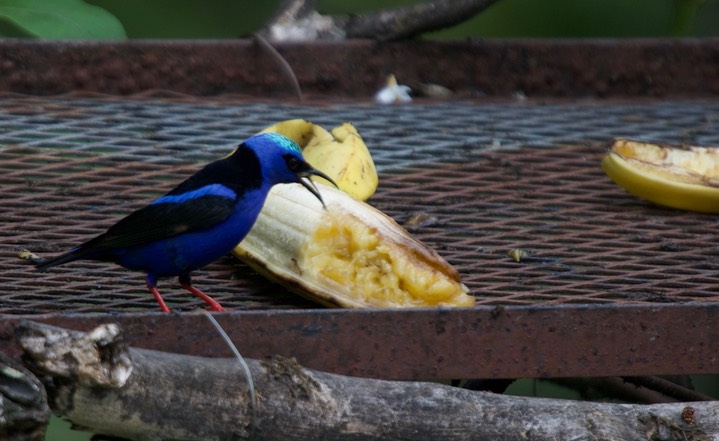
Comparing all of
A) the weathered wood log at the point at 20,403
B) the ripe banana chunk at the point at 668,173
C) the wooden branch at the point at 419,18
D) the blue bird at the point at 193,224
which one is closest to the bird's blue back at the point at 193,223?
the blue bird at the point at 193,224

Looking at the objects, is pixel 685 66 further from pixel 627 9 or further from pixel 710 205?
pixel 710 205

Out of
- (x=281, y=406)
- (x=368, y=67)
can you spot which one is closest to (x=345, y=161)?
(x=281, y=406)

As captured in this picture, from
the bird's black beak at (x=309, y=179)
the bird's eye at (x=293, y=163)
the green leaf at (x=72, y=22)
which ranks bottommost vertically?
the green leaf at (x=72, y=22)

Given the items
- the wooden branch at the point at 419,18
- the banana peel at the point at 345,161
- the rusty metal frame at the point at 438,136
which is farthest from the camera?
the wooden branch at the point at 419,18

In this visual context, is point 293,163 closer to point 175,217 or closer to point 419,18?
point 175,217

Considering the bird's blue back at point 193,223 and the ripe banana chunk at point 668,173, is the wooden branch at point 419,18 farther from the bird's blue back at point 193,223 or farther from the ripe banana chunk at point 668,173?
the bird's blue back at point 193,223

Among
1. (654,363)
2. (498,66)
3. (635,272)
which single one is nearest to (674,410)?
(654,363)
